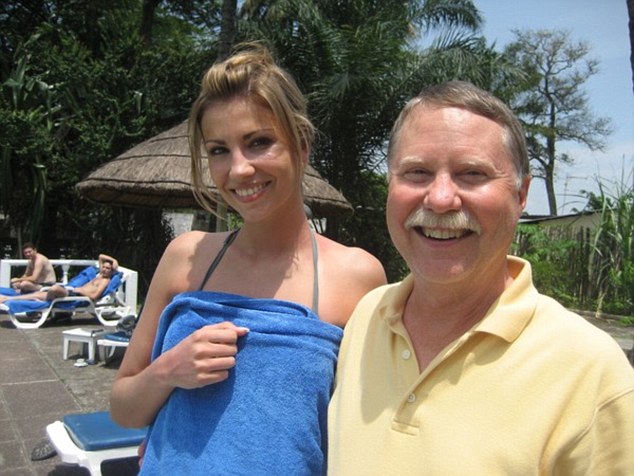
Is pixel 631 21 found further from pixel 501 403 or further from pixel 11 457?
pixel 11 457

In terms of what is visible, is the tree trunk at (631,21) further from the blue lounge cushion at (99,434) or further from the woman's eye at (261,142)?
the blue lounge cushion at (99,434)

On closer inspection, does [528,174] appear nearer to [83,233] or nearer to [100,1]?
[83,233]

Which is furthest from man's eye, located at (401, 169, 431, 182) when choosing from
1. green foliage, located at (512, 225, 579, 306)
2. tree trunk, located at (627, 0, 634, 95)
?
green foliage, located at (512, 225, 579, 306)

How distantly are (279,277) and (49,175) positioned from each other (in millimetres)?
13786

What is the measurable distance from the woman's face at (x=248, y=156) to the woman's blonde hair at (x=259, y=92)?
0.02 meters

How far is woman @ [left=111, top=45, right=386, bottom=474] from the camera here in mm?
1386

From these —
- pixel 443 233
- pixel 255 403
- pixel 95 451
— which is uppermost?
pixel 443 233

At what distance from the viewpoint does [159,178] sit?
32.4 ft

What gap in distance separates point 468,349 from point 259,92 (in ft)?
2.67

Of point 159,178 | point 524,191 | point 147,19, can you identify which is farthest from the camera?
point 147,19

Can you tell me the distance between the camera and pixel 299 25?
46.1 ft

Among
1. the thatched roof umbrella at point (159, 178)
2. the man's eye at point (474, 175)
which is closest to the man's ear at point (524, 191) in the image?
the man's eye at point (474, 175)

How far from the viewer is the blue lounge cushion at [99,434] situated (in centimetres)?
346

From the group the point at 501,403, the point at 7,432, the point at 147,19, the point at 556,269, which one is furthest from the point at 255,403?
the point at 147,19
